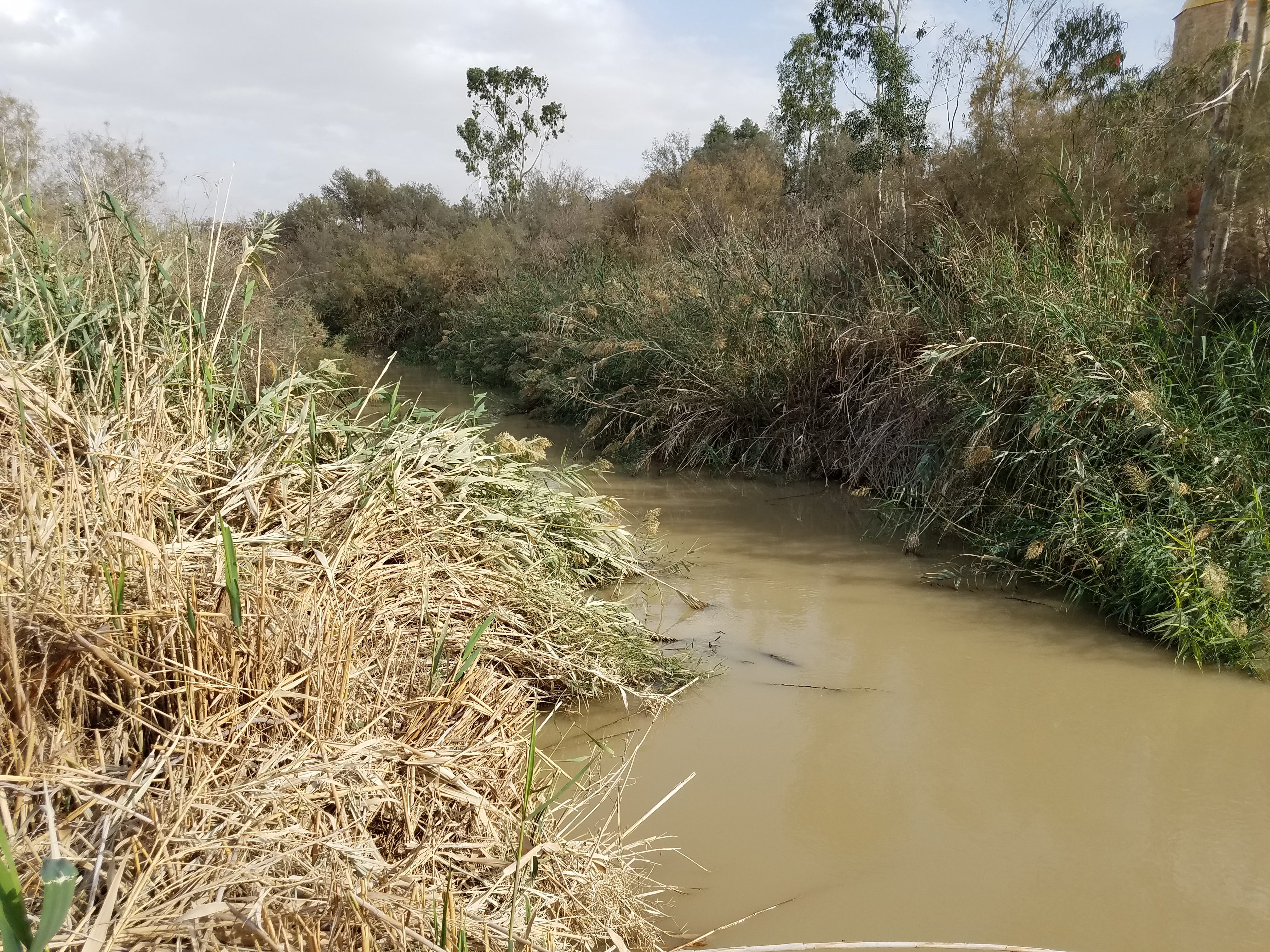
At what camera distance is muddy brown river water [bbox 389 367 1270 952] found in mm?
2271

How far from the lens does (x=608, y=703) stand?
135 inches

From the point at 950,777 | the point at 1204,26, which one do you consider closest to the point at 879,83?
the point at 1204,26

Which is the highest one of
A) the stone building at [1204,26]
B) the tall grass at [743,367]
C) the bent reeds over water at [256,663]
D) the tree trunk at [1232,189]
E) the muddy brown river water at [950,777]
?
the stone building at [1204,26]

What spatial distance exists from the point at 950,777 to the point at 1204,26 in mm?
11986

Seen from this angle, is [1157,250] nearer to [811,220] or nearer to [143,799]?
[811,220]

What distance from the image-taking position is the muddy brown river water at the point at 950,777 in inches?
89.4

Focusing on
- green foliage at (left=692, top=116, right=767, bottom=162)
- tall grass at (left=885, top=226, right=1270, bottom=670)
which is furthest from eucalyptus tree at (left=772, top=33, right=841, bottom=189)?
tall grass at (left=885, top=226, right=1270, bottom=670)

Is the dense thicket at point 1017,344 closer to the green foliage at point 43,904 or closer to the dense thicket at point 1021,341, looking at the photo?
the dense thicket at point 1021,341

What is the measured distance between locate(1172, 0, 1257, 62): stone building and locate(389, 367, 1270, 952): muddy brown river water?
13.6ft

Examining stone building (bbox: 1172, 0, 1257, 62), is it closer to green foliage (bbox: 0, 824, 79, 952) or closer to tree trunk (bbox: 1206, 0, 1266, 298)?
tree trunk (bbox: 1206, 0, 1266, 298)

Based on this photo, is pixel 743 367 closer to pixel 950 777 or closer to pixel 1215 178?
pixel 1215 178

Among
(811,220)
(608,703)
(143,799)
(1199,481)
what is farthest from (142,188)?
(1199,481)

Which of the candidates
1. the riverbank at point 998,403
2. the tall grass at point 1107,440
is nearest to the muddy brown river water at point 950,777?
the tall grass at point 1107,440

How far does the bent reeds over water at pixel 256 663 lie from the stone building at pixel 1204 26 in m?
5.65
